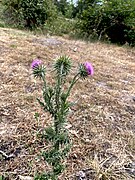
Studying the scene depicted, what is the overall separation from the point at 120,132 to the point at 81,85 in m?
0.75

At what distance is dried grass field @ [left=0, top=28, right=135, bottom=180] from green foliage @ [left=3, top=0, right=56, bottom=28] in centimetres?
280

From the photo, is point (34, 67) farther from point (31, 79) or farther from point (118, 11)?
point (118, 11)

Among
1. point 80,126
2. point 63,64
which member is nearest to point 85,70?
point 63,64

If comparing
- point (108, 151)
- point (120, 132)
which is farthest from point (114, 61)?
point (108, 151)

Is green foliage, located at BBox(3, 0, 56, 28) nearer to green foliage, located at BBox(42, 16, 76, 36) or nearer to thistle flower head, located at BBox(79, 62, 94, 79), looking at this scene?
green foliage, located at BBox(42, 16, 76, 36)

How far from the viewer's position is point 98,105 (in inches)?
80.2

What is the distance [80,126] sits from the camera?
5.64 ft

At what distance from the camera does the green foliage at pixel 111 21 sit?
17.6 ft

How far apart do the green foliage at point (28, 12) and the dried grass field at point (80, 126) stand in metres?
2.80

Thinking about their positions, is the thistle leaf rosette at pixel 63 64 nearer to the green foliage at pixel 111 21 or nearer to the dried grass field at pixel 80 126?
the dried grass field at pixel 80 126

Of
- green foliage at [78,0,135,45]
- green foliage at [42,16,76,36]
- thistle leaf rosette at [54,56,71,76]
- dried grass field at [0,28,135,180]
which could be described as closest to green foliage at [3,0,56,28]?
green foliage at [42,16,76,36]

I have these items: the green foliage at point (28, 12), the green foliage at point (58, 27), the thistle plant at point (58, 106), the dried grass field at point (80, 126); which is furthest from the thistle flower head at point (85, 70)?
the green foliage at point (28, 12)

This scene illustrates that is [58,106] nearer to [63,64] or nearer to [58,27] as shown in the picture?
[63,64]

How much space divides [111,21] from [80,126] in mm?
4090
